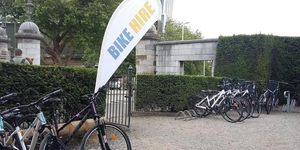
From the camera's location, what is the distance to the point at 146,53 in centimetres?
1343

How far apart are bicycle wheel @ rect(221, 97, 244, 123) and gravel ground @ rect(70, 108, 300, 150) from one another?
0.68 ft

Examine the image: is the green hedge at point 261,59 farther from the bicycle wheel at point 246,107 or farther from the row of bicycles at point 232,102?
the bicycle wheel at point 246,107

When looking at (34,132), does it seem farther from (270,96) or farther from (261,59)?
(261,59)

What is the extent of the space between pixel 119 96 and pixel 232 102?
3.49m

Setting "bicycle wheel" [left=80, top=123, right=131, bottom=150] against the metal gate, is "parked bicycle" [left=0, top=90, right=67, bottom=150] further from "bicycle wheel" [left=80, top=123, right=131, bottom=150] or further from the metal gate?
the metal gate

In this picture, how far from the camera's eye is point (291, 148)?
550 cm

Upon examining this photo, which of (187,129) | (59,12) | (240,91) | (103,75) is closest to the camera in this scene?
(103,75)

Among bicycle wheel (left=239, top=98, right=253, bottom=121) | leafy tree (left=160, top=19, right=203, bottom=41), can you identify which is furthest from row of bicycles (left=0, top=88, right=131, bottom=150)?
leafy tree (left=160, top=19, right=203, bottom=41)

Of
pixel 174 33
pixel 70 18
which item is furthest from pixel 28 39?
pixel 174 33

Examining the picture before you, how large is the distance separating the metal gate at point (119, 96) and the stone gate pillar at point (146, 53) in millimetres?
6384

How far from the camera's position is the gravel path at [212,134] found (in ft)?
18.5

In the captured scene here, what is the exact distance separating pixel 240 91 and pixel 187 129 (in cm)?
316

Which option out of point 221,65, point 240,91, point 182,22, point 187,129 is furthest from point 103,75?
point 182,22

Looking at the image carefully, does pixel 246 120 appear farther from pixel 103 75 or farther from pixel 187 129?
pixel 103 75
